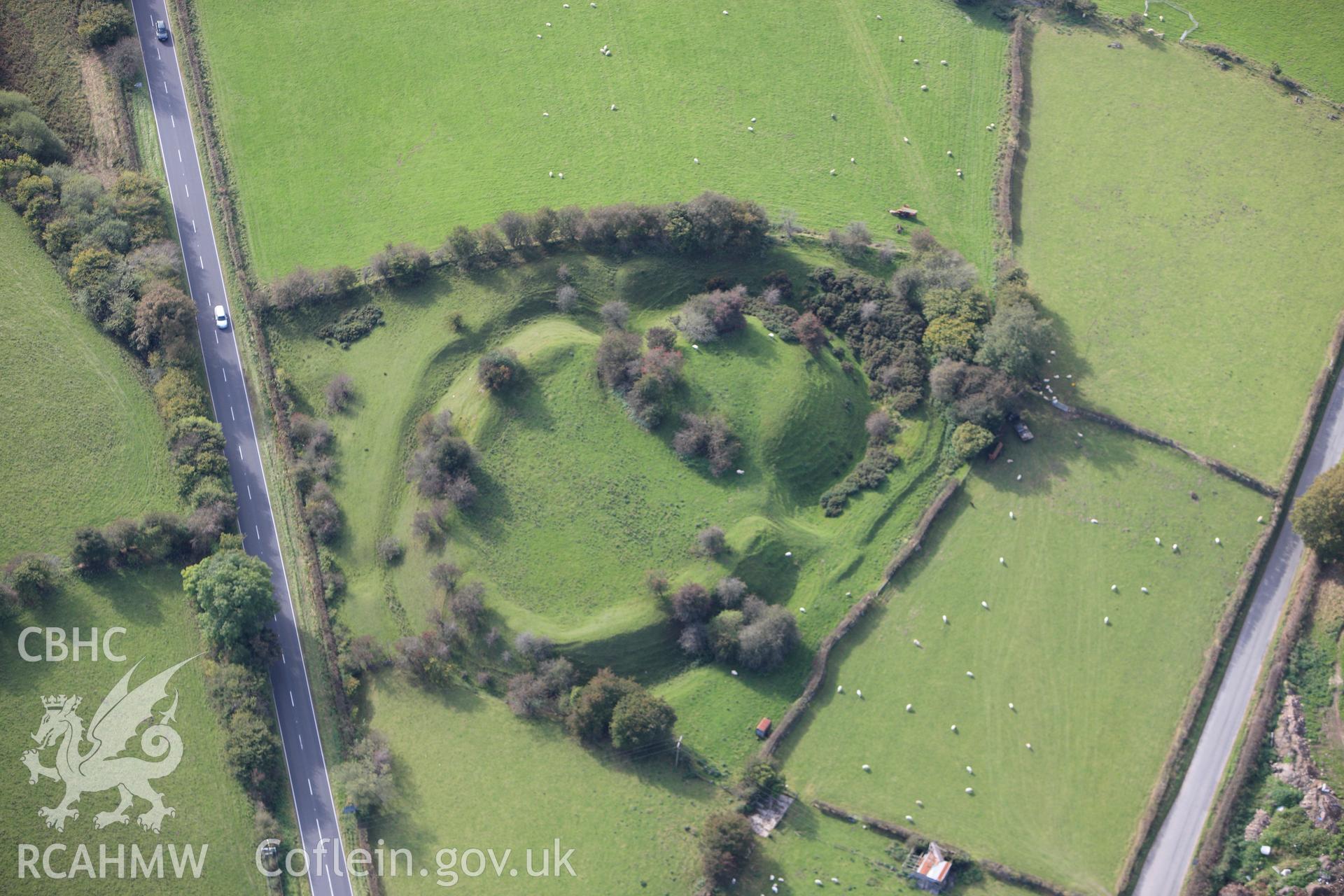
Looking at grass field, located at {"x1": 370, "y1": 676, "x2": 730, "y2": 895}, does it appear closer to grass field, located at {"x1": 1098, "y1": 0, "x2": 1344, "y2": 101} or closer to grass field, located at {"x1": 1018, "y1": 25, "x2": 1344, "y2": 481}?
grass field, located at {"x1": 1018, "y1": 25, "x2": 1344, "y2": 481}

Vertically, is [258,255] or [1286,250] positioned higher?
[1286,250]

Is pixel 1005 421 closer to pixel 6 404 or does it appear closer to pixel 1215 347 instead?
pixel 1215 347

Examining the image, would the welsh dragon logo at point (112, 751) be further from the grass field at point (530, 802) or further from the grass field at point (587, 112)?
the grass field at point (587, 112)

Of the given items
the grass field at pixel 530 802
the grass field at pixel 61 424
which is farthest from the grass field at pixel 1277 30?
the grass field at pixel 61 424

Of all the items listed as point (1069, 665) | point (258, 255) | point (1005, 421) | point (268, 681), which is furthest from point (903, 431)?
point (258, 255)


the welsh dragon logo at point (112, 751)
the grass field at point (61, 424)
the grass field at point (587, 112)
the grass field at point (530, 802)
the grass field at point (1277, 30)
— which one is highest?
the grass field at point (1277, 30)

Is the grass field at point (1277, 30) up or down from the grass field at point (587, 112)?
up
